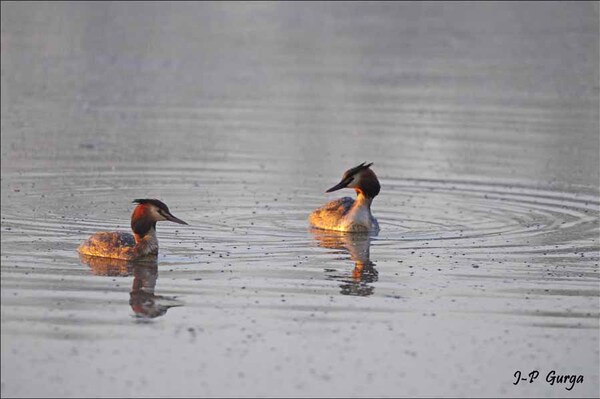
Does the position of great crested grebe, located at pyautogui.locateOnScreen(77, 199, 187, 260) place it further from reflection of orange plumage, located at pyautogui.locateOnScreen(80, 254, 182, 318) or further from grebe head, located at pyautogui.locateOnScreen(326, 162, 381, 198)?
grebe head, located at pyautogui.locateOnScreen(326, 162, 381, 198)

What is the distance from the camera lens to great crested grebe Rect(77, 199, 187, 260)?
1482 cm

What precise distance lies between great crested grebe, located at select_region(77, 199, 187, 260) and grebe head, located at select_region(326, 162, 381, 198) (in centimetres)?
350

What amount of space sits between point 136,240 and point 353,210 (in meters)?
3.55

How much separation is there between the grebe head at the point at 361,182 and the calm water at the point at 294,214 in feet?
2.02

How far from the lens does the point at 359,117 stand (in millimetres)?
27391

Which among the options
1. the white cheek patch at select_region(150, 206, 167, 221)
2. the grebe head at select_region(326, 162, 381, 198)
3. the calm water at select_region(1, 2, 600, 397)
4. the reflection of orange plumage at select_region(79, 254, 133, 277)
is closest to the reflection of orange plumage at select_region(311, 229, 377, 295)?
the calm water at select_region(1, 2, 600, 397)

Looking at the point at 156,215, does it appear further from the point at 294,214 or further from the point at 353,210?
the point at 294,214

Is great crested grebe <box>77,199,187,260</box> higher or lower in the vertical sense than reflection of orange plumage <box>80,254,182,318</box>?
higher

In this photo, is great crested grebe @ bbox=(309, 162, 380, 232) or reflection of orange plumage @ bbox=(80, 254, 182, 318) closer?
Answer: reflection of orange plumage @ bbox=(80, 254, 182, 318)

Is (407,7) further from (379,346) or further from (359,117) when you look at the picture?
(379,346)

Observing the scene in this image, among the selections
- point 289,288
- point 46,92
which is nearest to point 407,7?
point 46,92

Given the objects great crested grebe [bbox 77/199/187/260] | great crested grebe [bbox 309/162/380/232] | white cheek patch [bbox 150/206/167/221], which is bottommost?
great crested grebe [bbox 77/199/187/260]

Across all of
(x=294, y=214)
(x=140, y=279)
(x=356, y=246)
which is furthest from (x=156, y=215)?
(x=294, y=214)

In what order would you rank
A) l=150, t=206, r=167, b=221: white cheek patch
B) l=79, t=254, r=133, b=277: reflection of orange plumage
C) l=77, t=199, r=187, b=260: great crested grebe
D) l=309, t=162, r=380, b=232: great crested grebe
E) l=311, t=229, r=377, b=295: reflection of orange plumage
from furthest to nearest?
l=309, t=162, r=380, b=232: great crested grebe < l=150, t=206, r=167, b=221: white cheek patch < l=77, t=199, r=187, b=260: great crested grebe < l=311, t=229, r=377, b=295: reflection of orange plumage < l=79, t=254, r=133, b=277: reflection of orange plumage
